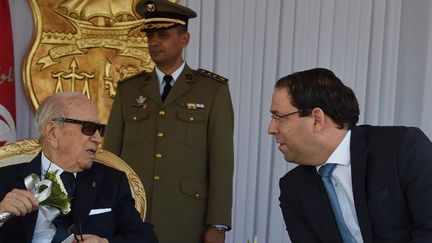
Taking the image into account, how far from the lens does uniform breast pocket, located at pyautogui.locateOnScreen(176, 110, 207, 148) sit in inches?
140

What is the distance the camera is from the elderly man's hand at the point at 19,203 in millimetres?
2117

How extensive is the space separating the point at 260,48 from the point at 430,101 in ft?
4.50

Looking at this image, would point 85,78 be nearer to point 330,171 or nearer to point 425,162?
point 330,171

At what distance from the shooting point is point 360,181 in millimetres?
2291

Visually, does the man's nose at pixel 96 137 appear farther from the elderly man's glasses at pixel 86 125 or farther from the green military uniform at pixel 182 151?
the green military uniform at pixel 182 151

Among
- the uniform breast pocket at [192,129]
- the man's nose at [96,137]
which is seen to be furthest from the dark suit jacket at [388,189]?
the uniform breast pocket at [192,129]

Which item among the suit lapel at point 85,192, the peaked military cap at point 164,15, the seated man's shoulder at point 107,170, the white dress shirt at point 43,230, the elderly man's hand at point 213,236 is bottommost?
the elderly man's hand at point 213,236

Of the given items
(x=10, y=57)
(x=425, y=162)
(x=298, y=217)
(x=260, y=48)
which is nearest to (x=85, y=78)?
(x=10, y=57)

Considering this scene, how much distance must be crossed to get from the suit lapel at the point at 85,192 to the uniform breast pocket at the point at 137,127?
976 mm

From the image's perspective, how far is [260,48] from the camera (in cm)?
494

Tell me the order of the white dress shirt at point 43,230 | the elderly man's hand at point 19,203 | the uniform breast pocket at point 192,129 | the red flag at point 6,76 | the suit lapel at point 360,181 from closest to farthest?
the elderly man's hand at point 19,203 < the suit lapel at point 360,181 < the white dress shirt at point 43,230 < the uniform breast pocket at point 192,129 < the red flag at point 6,76

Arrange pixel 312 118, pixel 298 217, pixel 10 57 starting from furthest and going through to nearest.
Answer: pixel 10 57 < pixel 298 217 < pixel 312 118

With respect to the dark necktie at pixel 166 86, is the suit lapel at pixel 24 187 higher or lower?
lower

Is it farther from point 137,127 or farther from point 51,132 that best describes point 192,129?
point 51,132
